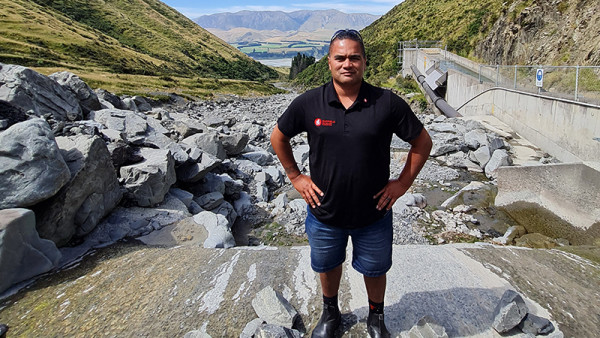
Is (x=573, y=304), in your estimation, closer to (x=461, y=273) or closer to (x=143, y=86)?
(x=461, y=273)

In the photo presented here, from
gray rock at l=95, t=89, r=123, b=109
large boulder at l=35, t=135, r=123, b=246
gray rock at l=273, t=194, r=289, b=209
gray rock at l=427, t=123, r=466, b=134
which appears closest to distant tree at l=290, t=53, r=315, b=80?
gray rock at l=427, t=123, r=466, b=134

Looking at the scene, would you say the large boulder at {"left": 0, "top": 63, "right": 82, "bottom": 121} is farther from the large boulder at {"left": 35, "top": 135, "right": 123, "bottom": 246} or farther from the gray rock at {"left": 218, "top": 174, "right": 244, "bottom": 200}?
the gray rock at {"left": 218, "top": 174, "right": 244, "bottom": 200}

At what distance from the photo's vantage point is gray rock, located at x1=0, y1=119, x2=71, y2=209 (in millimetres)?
4938

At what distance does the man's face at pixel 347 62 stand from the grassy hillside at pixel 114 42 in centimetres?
5864

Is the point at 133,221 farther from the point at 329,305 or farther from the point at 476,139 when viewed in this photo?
the point at 476,139

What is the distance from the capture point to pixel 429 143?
2.82 metres

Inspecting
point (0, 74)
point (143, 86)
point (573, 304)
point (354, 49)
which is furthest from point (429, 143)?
point (143, 86)

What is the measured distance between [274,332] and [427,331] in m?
1.35

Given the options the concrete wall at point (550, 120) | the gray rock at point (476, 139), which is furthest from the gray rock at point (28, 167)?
the gray rock at point (476, 139)

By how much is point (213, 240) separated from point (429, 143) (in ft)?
14.8

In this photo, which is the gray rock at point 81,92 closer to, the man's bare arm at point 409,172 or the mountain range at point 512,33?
the man's bare arm at point 409,172

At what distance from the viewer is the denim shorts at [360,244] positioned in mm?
2911

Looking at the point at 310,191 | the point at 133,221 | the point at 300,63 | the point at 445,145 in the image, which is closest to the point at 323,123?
the point at 310,191

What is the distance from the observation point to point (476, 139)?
600 inches
